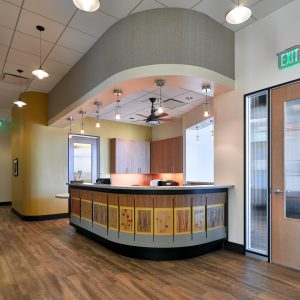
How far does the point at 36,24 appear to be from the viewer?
381 centimetres

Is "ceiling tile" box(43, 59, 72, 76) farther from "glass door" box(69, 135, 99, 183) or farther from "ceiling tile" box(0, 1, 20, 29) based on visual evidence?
"glass door" box(69, 135, 99, 183)

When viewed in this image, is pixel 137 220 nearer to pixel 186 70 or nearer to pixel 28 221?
pixel 186 70

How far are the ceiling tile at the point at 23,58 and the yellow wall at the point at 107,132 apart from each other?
287cm

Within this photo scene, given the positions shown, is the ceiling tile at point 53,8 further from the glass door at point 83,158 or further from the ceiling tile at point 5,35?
the glass door at point 83,158

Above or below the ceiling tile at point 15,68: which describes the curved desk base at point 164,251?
below

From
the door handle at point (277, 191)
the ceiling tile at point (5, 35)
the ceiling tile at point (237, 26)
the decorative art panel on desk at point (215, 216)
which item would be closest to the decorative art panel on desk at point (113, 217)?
the decorative art panel on desk at point (215, 216)

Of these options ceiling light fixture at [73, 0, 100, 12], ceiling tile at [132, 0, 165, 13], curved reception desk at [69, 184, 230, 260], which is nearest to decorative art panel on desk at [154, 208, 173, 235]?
curved reception desk at [69, 184, 230, 260]

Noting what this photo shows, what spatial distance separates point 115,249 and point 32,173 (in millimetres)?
4064

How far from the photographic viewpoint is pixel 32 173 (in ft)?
22.4

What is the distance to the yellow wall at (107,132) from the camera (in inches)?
324

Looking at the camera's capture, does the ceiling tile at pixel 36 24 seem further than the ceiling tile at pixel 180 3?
Yes

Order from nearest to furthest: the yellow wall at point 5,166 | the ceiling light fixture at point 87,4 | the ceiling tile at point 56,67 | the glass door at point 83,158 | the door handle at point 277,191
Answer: the ceiling light fixture at point 87,4 < the door handle at point 277,191 < the ceiling tile at point 56,67 < the glass door at point 83,158 < the yellow wall at point 5,166

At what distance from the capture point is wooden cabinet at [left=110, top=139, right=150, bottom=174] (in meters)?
8.52

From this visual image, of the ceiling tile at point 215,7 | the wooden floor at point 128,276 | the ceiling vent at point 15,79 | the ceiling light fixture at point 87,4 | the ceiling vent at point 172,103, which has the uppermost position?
the ceiling tile at point 215,7
